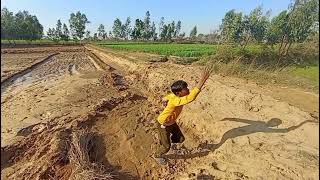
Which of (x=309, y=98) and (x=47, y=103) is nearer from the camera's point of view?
(x=309, y=98)

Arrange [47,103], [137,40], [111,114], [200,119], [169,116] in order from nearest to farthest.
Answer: [169,116]
[200,119]
[111,114]
[47,103]
[137,40]

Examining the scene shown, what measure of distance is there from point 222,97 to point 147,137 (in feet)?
11.0

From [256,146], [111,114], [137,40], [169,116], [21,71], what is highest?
[169,116]

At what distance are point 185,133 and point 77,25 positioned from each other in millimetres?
74327

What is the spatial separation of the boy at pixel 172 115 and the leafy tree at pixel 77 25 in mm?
75576

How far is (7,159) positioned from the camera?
6.90 metres

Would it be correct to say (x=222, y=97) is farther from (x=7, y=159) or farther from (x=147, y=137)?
(x=7, y=159)

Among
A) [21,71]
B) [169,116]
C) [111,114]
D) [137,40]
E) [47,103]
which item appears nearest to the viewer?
[169,116]

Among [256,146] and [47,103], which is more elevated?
[256,146]

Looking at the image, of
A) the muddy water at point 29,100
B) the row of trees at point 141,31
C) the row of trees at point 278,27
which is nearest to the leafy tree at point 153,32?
the row of trees at point 141,31

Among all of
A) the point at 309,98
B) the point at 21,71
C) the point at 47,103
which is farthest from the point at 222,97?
the point at 21,71

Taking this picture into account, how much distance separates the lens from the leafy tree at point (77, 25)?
257 ft

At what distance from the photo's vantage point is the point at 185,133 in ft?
28.5

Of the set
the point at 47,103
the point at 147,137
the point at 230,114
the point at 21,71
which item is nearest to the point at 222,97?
the point at 230,114
